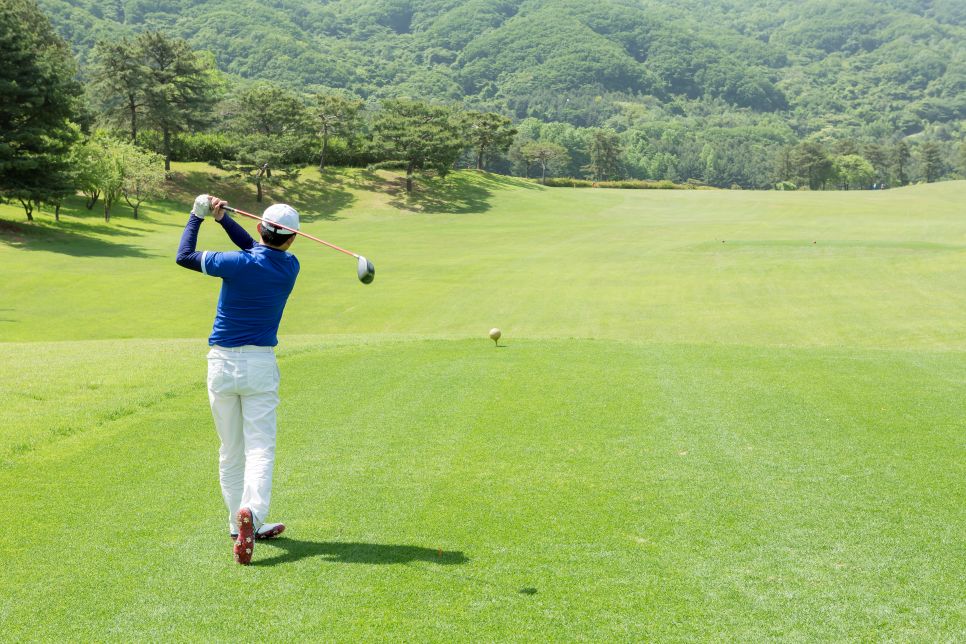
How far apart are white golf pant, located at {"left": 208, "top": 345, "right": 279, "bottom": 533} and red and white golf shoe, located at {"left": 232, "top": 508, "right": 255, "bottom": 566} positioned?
411mm

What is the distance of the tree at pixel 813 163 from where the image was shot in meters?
175

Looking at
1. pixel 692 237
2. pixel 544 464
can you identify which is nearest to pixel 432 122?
pixel 692 237

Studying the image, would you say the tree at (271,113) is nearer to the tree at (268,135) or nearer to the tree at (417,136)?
the tree at (268,135)

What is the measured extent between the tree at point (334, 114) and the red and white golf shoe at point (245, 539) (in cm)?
9572

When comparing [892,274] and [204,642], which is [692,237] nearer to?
[892,274]

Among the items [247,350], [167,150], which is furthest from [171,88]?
[247,350]

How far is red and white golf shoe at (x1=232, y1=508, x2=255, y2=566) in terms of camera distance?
20.5 ft

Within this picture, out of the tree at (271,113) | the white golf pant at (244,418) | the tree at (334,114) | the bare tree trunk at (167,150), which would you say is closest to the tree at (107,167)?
the bare tree trunk at (167,150)

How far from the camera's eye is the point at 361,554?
21.3ft

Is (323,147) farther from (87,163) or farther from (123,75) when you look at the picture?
(87,163)

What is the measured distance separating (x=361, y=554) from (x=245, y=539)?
0.90 meters

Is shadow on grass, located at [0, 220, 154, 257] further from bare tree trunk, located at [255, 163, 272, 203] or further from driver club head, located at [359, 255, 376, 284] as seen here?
driver club head, located at [359, 255, 376, 284]

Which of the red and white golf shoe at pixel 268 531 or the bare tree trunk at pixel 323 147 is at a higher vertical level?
the bare tree trunk at pixel 323 147

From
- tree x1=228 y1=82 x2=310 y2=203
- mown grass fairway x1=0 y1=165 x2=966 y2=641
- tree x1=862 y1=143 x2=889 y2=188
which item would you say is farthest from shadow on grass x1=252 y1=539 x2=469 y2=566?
tree x1=862 y1=143 x2=889 y2=188
